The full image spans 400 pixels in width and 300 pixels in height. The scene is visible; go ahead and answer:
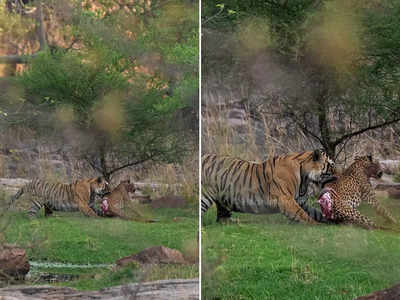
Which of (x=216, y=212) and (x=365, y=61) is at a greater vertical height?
(x=365, y=61)

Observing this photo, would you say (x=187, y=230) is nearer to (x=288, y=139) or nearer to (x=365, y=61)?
(x=288, y=139)

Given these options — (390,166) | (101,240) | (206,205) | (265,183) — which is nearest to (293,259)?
(265,183)

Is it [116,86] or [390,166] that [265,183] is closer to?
[390,166]

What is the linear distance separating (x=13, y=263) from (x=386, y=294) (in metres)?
2.55

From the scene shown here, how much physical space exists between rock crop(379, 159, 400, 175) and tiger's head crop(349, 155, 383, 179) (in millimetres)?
26

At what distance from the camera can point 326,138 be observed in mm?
4594

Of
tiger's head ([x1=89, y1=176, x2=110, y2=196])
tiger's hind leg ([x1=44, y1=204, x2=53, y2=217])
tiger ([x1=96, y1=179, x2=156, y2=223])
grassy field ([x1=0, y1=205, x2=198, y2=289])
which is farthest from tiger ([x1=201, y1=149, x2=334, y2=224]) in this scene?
tiger's hind leg ([x1=44, y1=204, x2=53, y2=217])

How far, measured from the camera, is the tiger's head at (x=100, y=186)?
5082 millimetres

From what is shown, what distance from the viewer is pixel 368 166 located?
14.7 feet

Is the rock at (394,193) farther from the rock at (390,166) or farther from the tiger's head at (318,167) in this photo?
the tiger's head at (318,167)

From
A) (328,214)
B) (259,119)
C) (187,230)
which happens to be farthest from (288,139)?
(187,230)

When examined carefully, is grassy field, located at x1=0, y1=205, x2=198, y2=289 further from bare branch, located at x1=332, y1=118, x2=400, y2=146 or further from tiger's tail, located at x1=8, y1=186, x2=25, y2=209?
bare branch, located at x1=332, y1=118, x2=400, y2=146

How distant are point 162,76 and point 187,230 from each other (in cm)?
109

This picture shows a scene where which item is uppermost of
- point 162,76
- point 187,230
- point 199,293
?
point 162,76
